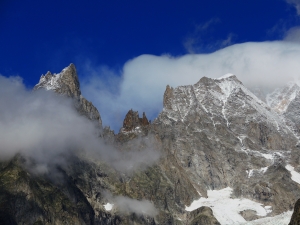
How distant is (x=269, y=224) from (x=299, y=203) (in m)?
87.4

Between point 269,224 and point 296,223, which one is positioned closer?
point 296,223

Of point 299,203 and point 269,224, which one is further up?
point 269,224

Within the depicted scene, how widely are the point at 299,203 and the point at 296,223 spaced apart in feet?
10.2

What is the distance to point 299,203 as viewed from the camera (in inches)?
3184

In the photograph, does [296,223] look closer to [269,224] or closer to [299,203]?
[299,203]

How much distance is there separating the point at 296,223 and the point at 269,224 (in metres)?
88.1

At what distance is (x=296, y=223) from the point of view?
79688 mm

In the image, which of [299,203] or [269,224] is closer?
[299,203]

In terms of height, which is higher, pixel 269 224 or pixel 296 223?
pixel 269 224

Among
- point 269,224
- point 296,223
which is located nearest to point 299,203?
point 296,223

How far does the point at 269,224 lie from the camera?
Answer: 540 feet
